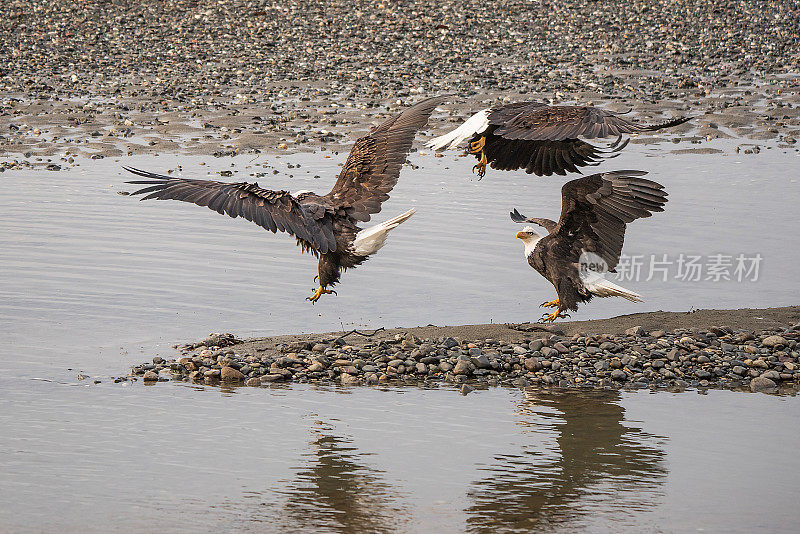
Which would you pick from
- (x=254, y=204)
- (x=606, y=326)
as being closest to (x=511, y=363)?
(x=606, y=326)

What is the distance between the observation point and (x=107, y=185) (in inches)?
569

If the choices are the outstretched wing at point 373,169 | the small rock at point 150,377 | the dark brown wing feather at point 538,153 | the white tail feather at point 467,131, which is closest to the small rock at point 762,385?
the dark brown wing feather at point 538,153

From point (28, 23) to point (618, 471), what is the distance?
868 inches

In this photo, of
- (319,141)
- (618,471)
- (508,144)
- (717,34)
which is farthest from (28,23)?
(618,471)

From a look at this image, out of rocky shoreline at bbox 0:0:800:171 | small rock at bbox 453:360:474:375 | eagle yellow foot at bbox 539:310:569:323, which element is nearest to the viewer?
small rock at bbox 453:360:474:375

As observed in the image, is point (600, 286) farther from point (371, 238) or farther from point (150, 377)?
point (150, 377)

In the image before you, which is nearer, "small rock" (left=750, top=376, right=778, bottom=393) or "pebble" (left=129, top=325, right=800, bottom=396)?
"small rock" (left=750, top=376, right=778, bottom=393)

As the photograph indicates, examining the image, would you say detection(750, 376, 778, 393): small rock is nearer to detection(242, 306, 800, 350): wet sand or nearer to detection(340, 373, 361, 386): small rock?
detection(242, 306, 800, 350): wet sand

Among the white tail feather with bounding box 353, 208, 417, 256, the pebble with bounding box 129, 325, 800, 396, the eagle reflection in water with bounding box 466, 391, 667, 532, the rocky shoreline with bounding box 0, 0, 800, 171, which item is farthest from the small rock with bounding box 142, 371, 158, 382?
the rocky shoreline with bounding box 0, 0, 800, 171

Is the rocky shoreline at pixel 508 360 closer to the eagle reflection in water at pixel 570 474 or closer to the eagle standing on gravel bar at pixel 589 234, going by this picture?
the eagle standing on gravel bar at pixel 589 234

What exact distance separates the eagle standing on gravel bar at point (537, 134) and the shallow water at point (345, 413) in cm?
122

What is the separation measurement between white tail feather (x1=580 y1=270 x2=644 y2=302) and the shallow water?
30.0 inches

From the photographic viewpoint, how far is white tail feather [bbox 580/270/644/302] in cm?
900

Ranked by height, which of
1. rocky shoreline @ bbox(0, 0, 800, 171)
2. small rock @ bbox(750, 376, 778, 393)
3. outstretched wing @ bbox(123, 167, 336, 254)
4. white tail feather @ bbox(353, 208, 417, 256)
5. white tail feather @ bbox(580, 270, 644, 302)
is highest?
rocky shoreline @ bbox(0, 0, 800, 171)
